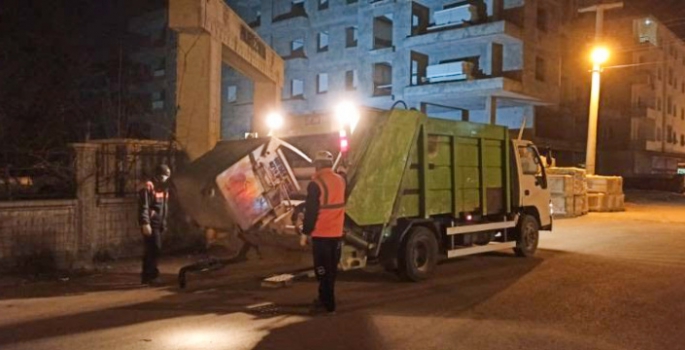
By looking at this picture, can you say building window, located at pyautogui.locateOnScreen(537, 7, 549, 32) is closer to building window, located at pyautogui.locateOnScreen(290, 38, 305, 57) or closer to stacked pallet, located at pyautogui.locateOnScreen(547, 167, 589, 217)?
building window, located at pyautogui.locateOnScreen(290, 38, 305, 57)

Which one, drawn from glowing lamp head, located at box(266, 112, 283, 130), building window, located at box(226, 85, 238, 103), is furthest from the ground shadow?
building window, located at box(226, 85, 238, 103)

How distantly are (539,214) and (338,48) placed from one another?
3001cm

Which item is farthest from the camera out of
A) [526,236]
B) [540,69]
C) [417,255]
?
[540,69]

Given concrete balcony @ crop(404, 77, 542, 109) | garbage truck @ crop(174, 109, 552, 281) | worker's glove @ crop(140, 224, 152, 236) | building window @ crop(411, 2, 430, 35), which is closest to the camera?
garbage truck @ crop(174, 109, 552, 281)

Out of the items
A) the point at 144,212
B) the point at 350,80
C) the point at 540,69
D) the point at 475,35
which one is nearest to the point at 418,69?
the point at 475,35

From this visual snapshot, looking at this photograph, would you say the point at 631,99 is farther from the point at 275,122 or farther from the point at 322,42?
the point at 275,122

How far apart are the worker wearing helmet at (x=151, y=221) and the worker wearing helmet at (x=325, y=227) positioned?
2974 millimetres

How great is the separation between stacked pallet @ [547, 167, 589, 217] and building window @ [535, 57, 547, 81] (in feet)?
47.8

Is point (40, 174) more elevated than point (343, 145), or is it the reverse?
point (343, 145)

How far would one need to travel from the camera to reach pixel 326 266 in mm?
7137

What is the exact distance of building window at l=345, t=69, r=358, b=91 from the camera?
40.5 m

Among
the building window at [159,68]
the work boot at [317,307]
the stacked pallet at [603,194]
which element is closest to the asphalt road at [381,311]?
the work boot at [317,307]

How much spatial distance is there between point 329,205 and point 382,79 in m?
33.0

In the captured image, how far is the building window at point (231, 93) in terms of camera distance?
46.8 metres
